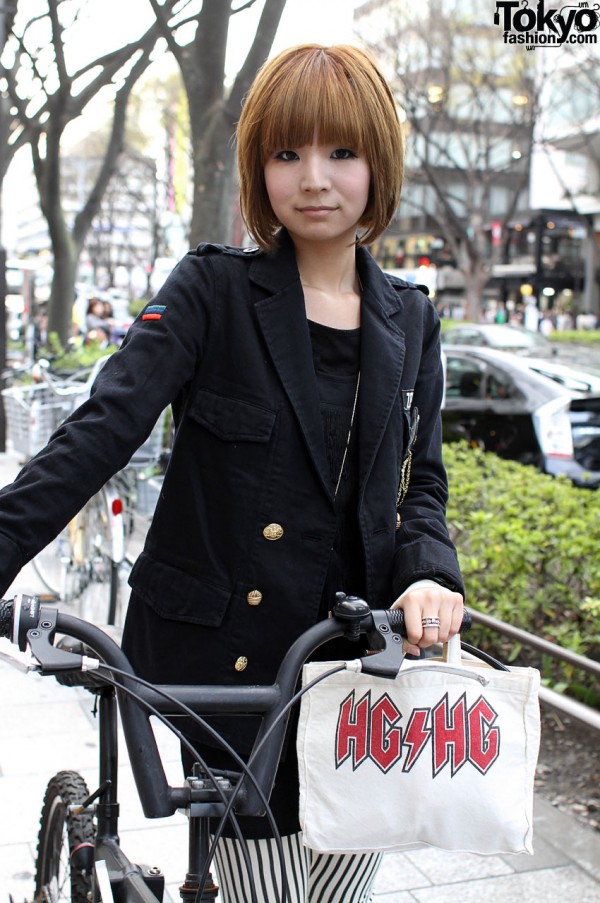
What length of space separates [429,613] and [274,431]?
1.20 ft

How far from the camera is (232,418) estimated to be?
168 centimetres

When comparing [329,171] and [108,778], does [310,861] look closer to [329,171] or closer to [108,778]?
[108,778]

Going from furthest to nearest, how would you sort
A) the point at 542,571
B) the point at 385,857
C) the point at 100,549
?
1. the point at 100,549
2. the point at 542,571
3. the point at 385,857

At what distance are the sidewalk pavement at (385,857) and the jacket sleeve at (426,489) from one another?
1596mm

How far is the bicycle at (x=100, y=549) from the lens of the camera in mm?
4926

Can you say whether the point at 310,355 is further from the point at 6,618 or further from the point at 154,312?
the point at 6,618

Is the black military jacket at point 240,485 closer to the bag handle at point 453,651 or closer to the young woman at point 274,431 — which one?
the young woman at point 274,431

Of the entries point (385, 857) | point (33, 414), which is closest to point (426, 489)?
point (385, 857)

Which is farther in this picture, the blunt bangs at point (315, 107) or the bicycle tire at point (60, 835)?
the bicycle tire at point (60, 835)

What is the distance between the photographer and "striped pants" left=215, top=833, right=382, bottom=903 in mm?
1709

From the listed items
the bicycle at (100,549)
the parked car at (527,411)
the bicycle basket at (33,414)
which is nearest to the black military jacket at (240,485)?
the bicycle at (100,549)

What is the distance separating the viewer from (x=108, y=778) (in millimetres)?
1746

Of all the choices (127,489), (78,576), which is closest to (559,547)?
(127,489)

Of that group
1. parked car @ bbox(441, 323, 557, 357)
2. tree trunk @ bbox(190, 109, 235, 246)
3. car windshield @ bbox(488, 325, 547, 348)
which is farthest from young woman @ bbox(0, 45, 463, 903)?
car windshield @ bbox(488, 325, 547, 348)
